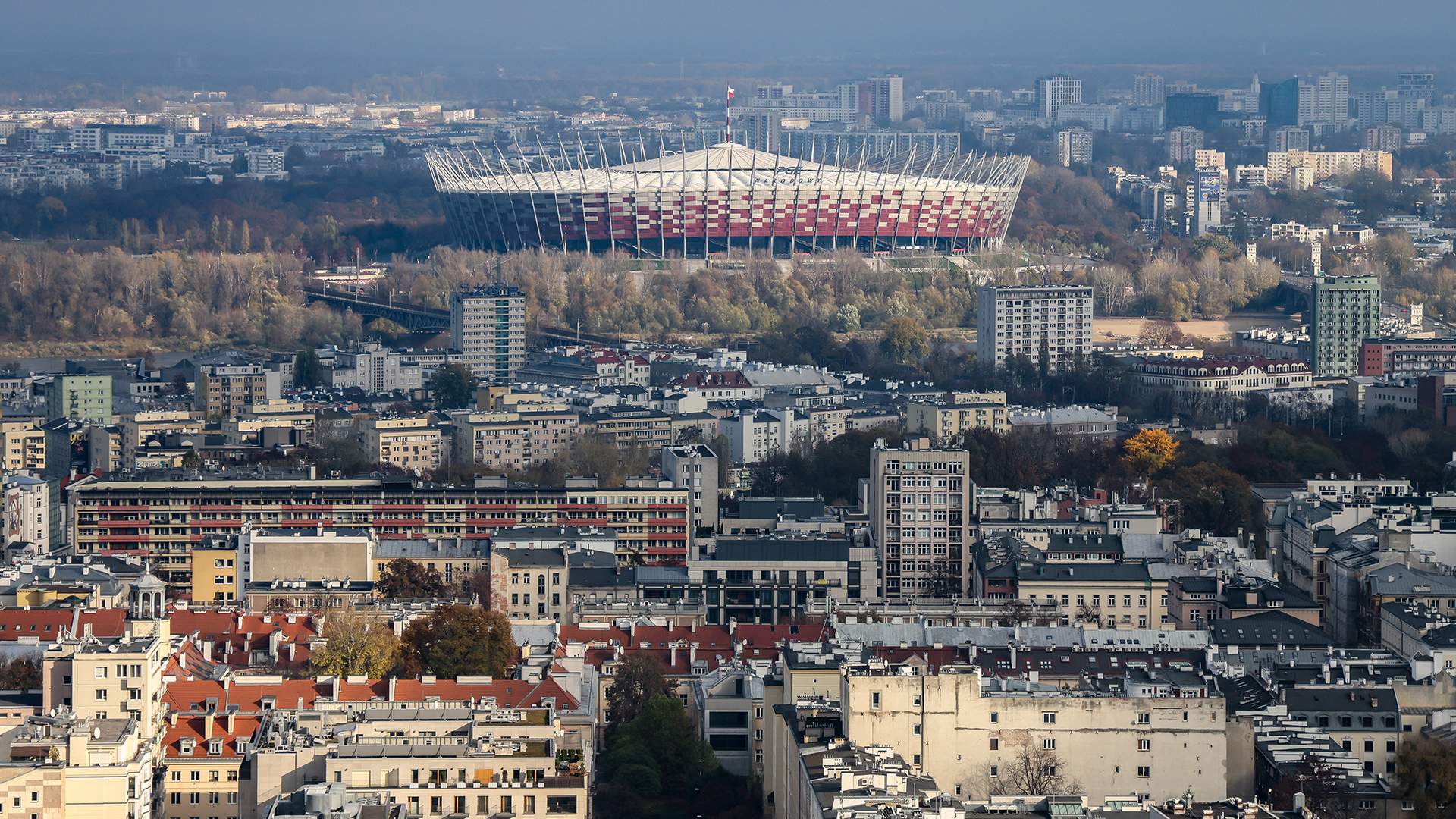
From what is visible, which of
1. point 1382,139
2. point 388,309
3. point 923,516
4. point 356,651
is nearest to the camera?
point 356,651

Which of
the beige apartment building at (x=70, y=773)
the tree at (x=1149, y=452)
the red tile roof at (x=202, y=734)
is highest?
the beige apartment building at (x=70, y=773)

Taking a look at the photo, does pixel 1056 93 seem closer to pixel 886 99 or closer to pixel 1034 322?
pixel 886 99

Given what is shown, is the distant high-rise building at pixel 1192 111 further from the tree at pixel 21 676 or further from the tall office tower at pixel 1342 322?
the tree at pixel 21 676

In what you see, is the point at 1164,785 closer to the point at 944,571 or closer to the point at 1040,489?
the point at 944,571

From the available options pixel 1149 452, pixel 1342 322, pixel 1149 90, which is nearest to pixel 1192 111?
pixel 1149 90

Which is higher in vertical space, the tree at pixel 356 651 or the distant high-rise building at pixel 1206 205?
the tree at pixel 356 651

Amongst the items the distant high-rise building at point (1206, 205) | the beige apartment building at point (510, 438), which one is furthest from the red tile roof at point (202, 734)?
the distant high-rise building at point (1206, 205)

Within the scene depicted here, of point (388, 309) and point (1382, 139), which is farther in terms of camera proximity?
point (1382, 139)
